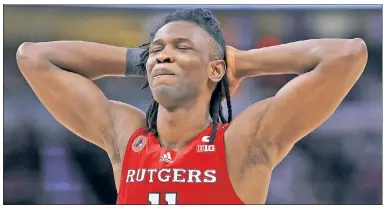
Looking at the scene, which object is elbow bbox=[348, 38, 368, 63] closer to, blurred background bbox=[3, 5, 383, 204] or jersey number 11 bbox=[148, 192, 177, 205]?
jersey number 11 bbox=[148, 192, 177, 205]

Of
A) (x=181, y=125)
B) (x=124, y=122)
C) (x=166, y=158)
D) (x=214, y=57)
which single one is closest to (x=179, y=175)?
(x=166, y=158)

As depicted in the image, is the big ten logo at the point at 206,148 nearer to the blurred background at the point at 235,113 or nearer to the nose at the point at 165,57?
the nose at the point at 165,57

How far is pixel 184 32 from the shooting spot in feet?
7.57

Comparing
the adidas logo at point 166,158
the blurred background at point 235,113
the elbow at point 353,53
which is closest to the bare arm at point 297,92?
the elbow at point 353,53

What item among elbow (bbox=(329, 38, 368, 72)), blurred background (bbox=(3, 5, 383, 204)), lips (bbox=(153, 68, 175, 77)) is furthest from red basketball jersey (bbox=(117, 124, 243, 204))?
blurred background (bbox=(3, 5, 383, 204))

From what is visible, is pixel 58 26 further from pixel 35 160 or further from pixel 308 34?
pixel 308 34

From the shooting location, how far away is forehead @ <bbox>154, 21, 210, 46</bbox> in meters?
2.30

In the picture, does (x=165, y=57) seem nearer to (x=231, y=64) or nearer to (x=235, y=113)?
(x=231, y=64)

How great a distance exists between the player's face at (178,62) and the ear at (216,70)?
21 mm

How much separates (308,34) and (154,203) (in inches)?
86.1

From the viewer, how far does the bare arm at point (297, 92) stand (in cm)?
222

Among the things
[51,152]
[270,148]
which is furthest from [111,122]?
[51,152]

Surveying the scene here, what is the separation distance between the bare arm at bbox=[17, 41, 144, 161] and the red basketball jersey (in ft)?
0.49

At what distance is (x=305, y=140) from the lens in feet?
14.0
